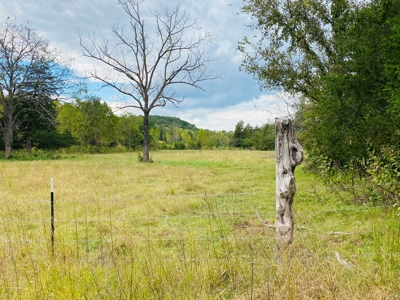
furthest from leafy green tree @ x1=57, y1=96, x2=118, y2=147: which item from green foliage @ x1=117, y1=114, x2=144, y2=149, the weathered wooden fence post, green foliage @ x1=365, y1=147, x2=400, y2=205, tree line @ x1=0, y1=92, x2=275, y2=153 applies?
the weathered wooden fence post

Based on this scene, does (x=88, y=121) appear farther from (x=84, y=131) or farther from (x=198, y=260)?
(x=198, y=260)

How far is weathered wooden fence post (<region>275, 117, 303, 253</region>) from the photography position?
337cm

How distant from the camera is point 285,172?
3387 mm

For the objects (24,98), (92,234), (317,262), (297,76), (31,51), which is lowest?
(92,234)

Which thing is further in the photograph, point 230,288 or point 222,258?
point 222,258

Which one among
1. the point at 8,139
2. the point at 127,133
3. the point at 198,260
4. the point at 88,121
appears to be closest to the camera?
the point at 198,260

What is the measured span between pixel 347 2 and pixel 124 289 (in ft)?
43.9

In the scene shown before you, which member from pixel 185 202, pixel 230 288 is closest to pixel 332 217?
pixel 185 202

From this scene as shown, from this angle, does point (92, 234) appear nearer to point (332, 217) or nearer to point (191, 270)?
point (191, 270)

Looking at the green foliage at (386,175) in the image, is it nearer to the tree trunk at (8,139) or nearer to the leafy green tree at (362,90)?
the leafy green tree at (362,90)

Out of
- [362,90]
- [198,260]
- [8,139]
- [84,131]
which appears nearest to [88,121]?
[84,131]

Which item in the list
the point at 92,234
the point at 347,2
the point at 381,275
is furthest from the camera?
the point at 347,2

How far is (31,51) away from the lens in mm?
24656

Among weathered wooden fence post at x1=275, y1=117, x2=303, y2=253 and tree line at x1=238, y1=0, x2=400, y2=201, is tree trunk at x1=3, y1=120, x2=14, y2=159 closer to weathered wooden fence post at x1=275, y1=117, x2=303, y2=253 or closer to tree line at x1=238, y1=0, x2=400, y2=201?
tree line at x1=238, y1=0, x2=400, y2=201
